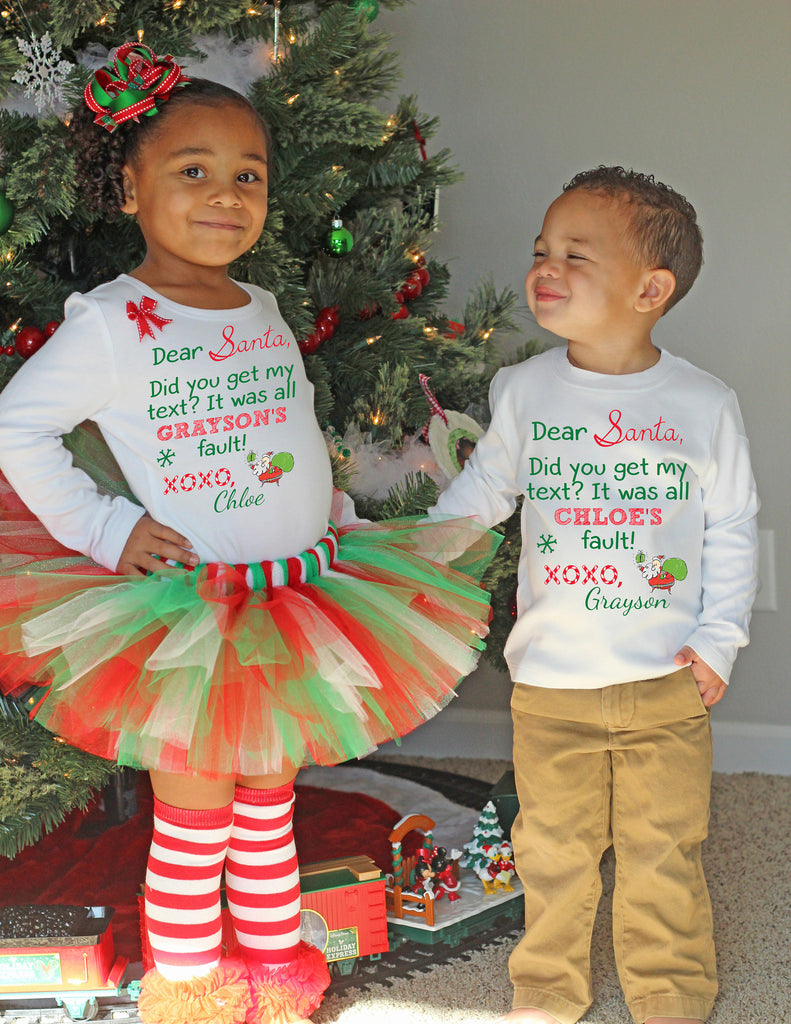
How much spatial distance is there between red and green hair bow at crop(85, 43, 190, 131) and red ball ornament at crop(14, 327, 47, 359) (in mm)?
317

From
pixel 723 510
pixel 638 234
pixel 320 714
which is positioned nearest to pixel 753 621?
pixel 723 510

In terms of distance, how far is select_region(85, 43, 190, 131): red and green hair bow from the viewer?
4.26 feet

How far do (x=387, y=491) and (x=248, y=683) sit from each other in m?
0.63

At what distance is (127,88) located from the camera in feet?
4.26

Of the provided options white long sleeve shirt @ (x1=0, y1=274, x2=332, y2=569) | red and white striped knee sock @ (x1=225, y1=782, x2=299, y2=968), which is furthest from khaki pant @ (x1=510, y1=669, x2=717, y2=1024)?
white long sleeve shirt @ (x1=0, y1=274, x2=332, y2=569)

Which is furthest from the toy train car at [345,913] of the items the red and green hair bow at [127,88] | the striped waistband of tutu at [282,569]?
the red and green hair bow at [127,88]

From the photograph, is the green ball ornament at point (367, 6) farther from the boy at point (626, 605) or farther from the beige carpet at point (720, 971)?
the beige carpet at point (720, 971)

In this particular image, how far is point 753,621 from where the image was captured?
7.51 feet

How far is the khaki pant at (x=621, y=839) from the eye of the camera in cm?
137

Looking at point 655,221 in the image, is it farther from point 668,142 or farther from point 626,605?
point 668,142

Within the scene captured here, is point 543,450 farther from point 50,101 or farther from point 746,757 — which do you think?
point 746,757

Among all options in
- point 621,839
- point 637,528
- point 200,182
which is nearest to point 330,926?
point 621,839

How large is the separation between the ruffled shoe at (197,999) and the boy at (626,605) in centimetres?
37

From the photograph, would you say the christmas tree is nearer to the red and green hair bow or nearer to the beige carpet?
the red and green hair bow
